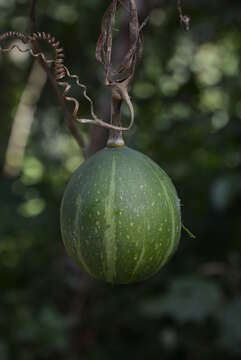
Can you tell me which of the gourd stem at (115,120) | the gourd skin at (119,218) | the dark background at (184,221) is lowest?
the dark background at (184,221)

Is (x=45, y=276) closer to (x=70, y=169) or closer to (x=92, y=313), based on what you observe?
(x=92, y=313)

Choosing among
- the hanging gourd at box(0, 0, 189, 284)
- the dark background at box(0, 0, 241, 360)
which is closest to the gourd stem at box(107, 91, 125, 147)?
the hanging gourd at box(0, 0, 189, 284)

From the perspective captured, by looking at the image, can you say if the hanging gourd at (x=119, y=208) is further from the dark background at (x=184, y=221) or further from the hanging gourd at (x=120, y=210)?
the dark background at (x=184, y=221)

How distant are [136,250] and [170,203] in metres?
0.14

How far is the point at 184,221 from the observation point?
4.13 meters

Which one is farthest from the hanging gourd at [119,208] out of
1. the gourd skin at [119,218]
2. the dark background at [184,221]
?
the dark background at [184,221]

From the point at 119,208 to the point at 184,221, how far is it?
2678 millimetres

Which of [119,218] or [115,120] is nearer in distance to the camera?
[119,218]

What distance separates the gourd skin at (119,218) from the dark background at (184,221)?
5.83 ft

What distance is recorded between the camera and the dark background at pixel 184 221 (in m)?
3.62

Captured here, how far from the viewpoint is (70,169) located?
6273 millimetres

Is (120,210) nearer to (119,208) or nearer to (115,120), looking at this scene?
(119,208)

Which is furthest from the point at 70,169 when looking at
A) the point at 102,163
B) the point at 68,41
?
the point at 102,163

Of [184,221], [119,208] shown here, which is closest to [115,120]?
[119,208]
